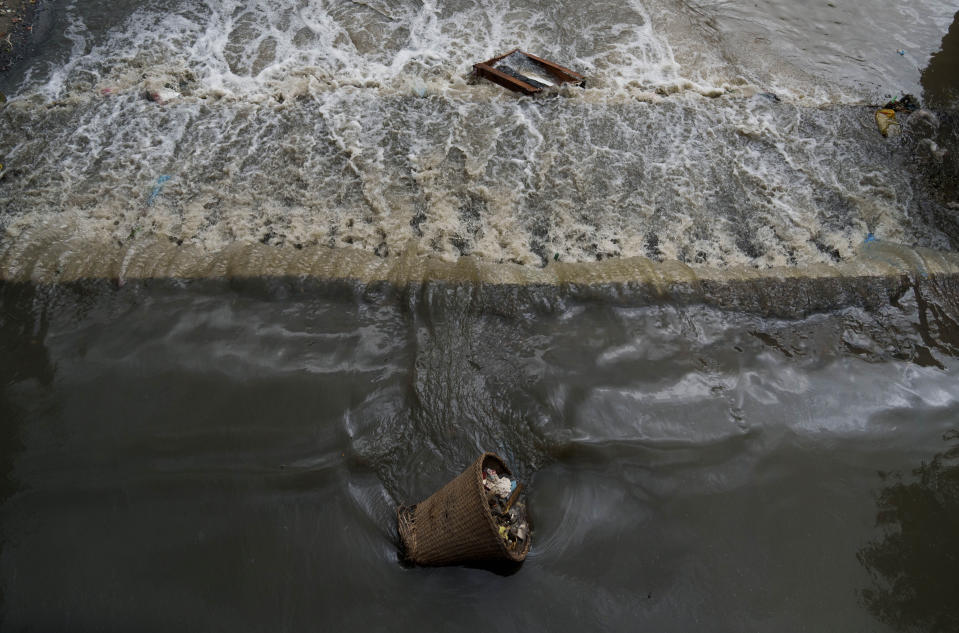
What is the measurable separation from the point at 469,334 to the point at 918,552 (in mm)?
2784

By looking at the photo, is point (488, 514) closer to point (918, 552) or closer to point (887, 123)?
point (918, 552)

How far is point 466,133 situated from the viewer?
5.04 metres

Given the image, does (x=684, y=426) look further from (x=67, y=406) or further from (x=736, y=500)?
(x=67, y=406)

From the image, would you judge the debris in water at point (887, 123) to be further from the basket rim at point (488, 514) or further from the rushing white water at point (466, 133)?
the basket rim at point (488, 514)

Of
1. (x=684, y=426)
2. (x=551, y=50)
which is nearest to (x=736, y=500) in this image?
(x=684, y=426)

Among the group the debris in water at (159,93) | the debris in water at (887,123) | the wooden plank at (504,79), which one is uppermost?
the debris in water at (887,123)

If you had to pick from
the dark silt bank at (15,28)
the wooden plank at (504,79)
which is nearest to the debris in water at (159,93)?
the dark silt bank at (15,28)

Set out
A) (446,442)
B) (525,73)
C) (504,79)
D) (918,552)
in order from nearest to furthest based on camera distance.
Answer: (918,552) → (446,442) → (504,79) → (525,73)

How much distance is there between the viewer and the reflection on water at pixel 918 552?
2.55 m

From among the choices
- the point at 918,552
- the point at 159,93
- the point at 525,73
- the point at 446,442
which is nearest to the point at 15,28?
the point at 159,93

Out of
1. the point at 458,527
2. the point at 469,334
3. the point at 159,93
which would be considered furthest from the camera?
the point at 159,93

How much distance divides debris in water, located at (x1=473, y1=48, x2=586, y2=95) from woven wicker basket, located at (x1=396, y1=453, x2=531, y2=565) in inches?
175

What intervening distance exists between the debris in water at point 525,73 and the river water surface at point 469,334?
22 centimetres

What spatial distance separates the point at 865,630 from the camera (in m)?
2.49
